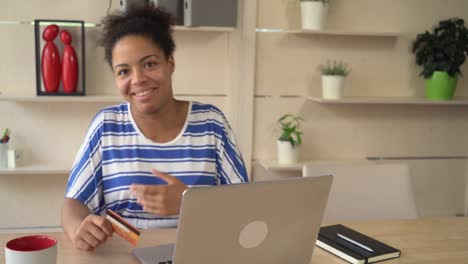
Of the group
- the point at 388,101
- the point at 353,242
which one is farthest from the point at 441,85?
the point at 353,242

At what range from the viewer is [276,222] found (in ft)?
3.74

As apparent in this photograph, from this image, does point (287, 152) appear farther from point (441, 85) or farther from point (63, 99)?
point (63, 99)

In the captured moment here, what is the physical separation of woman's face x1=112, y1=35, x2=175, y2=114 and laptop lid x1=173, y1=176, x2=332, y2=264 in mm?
745

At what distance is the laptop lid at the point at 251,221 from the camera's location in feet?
3.42

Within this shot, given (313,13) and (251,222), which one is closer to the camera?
(251,222)

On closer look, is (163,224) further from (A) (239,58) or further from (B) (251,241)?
(A) (239,58)

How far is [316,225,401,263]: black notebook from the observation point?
139 cm

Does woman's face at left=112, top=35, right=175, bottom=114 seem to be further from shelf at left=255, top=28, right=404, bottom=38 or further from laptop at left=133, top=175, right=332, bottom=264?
shelf at left=255, top=28, right=404, bottom=38

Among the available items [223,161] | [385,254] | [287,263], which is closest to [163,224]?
[223,161]

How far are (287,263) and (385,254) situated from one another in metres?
0.34

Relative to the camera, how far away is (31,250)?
110 centimetres

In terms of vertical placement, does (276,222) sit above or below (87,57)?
below

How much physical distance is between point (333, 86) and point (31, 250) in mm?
2317

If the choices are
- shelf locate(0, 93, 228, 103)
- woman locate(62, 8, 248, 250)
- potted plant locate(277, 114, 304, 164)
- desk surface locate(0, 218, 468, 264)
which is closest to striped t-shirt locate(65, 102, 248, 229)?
woman locate(62, 8, 248, 250)
